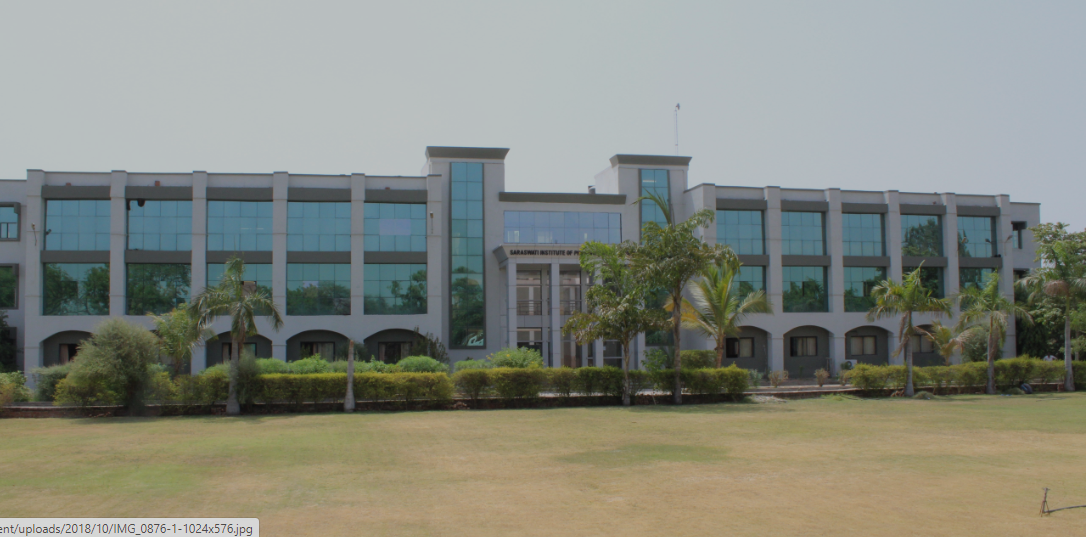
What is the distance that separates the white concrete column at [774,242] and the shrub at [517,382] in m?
19.9

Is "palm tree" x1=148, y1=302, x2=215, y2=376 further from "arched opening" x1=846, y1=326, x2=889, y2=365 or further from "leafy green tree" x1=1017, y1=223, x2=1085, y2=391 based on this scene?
"arched opening" x1=846, y1=326, x2=889, y2=365

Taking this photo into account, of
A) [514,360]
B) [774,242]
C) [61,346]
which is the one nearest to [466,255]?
[514,360]

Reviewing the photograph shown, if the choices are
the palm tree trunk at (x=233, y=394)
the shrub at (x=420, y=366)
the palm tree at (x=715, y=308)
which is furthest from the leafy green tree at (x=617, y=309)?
the palm tree trunk at (x=233, y=394)

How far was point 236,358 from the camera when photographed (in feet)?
74.0

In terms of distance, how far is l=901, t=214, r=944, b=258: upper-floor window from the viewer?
42781 millimetres

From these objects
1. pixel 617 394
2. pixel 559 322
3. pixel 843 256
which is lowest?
pixel 617 394

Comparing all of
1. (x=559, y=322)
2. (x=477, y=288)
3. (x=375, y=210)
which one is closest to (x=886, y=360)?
(x=559, y=322)

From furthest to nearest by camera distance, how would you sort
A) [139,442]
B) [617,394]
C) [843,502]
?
Result: 1. [617,394]
2. [139,442]
3. [843,502]

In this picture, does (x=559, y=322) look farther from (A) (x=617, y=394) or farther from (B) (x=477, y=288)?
(A) (x=617, y=394)

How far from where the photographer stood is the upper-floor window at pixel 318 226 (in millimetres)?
36625

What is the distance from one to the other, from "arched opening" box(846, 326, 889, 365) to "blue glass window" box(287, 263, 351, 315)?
27744 millimetres

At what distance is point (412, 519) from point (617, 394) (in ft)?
57.6

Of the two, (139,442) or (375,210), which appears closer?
(139,442)

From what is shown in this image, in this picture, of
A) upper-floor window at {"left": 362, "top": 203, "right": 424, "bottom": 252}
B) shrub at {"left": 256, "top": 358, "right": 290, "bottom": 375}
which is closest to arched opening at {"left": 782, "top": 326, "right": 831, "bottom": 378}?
upper-floor window at {"left": 362, "top": 203, "right": 424, "bottom": 252}
